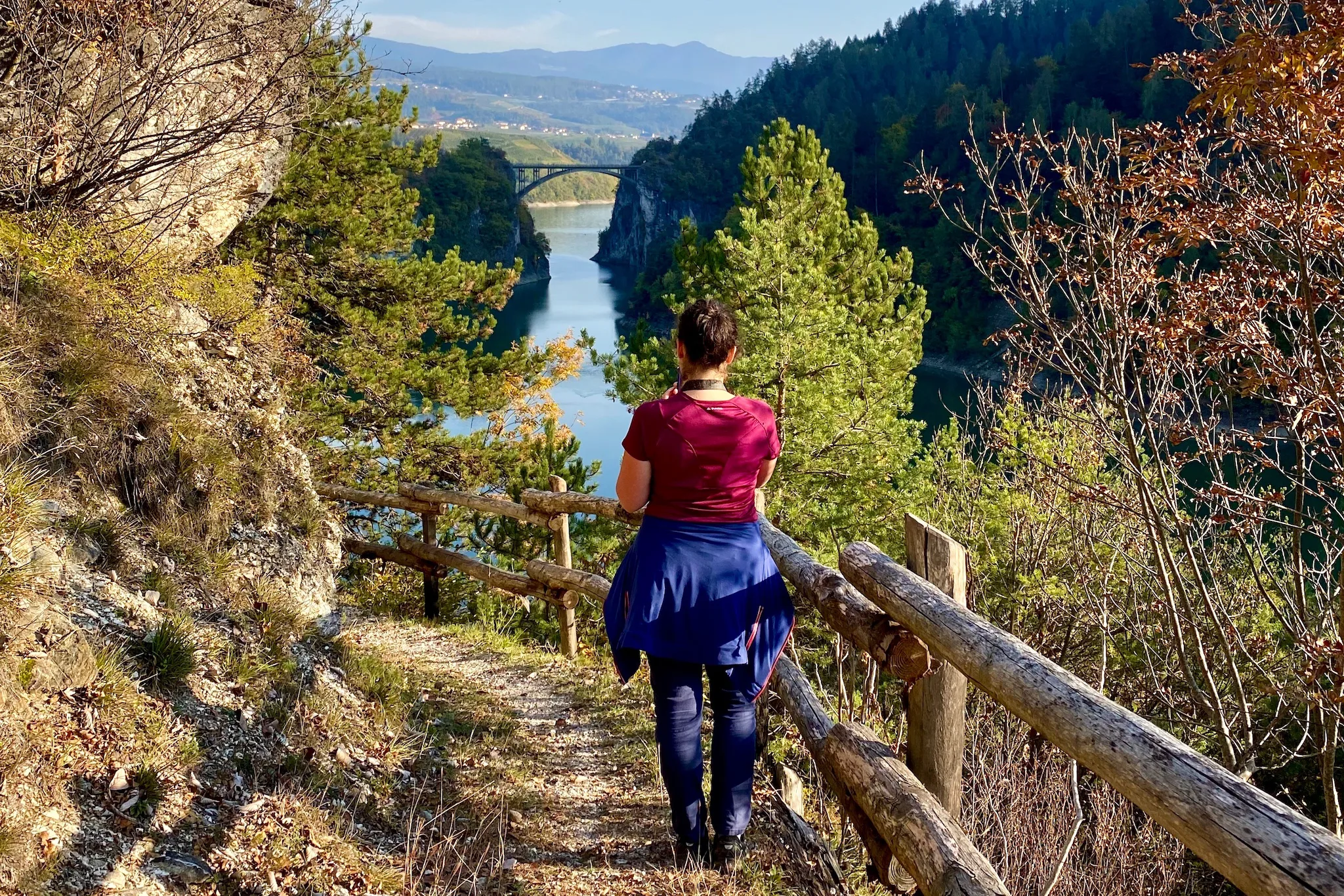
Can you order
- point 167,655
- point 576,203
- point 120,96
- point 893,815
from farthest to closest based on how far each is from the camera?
1. point 576,203
2. point 120,96
3. point 167,655
4. point 893,815

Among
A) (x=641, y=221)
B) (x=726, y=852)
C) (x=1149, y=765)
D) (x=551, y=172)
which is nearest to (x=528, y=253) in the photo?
(x=551, y=172)

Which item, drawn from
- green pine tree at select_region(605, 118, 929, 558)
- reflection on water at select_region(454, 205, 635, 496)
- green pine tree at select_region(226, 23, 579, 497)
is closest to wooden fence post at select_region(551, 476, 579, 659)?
green pine tree at select_region(226, 23, 579, 497)

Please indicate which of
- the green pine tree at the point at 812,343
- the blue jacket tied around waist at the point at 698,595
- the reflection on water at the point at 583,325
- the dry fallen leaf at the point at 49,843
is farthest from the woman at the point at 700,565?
the reflection on water at the point at 583,325

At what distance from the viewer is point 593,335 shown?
35.3 metres

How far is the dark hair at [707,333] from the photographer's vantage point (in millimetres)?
2574

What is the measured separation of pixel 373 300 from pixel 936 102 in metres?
61.9

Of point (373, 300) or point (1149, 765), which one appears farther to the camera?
point (373, 300)

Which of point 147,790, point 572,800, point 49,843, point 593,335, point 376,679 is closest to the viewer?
point 49,843

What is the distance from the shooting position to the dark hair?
257cm

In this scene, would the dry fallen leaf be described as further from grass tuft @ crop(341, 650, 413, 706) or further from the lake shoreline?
the lake shoreline

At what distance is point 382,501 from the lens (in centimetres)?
744

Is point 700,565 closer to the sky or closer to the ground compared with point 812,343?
closer to the sky

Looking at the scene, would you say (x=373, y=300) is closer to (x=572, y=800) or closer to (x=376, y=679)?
(x=376, y=679)

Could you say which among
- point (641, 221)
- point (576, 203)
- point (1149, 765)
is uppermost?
point (576, 203)
